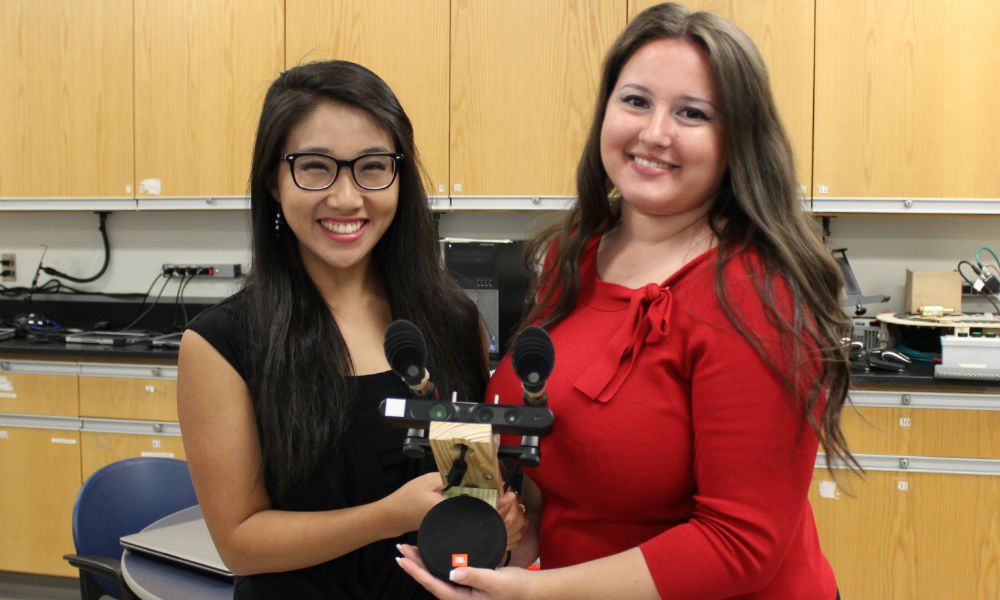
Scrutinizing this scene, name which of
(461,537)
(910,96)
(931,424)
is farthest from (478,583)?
(910,96)

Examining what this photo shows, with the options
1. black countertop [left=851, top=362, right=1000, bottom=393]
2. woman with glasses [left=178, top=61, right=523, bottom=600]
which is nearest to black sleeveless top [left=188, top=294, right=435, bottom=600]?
woman with glasses [left=178, top=61, right=523, bottom=600]

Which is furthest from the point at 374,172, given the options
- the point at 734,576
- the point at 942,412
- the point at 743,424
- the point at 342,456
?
the point at 942,412

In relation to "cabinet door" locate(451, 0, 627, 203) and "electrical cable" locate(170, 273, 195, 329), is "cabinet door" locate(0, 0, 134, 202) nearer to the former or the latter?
"electrical cable" locate(170, 273, 195, 329)

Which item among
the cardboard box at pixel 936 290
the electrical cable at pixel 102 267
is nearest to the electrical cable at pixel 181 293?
the electrical cable at pixel 102 267

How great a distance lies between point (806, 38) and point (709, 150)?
2.10 metres

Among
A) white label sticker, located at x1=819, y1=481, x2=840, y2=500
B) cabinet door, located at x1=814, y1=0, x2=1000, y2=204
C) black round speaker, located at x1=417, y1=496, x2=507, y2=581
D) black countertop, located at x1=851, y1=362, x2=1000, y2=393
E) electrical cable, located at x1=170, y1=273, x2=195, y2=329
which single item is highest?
cabinet door, located at x1=814, y1=0, x2=1000, y2=204

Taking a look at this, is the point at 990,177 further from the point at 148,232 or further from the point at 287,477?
the point at 148,232

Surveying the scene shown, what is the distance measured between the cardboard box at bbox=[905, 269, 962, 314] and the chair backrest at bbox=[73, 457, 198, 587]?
8.82ft

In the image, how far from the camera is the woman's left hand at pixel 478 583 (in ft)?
2.35

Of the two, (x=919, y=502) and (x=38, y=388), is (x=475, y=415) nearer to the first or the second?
(x=919, y=502)

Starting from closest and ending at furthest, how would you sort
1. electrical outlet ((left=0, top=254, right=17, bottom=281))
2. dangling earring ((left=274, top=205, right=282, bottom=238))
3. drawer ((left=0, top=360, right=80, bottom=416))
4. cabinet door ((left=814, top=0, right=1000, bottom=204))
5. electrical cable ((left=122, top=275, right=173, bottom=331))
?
dangling earring ((left=274, top=205, right=282, bottom=238))
cabinet door ((left=814, top=0, right=1000, bottom=204))
drawer ((left=0, top=360, right=80, bottom=416))
electrical cable ((left=122, top=275, right=173, bottom=331))
electrical outlet ((left=0, top=254, right=17, bottom=281))

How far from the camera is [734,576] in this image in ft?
2.59

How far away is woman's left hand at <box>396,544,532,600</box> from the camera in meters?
0.72

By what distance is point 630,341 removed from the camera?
0.87 meters
